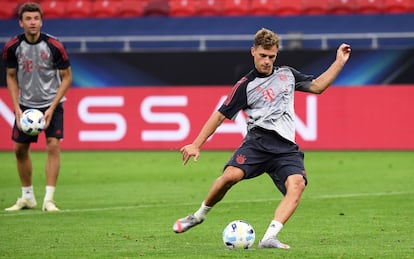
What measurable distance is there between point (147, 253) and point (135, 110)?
536 inches

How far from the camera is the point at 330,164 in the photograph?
1919 cm

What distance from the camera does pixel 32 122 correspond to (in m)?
12.4

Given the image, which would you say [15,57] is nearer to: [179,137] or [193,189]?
[193,189]

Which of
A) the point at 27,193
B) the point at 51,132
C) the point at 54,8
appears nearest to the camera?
the point at 51,132

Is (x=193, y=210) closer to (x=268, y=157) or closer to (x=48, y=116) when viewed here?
(x=48, y=116)

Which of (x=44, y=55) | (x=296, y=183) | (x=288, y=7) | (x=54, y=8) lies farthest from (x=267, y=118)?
(x=54, y=8)

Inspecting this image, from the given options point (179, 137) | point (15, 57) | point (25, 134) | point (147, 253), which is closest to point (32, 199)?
point (25, 134)

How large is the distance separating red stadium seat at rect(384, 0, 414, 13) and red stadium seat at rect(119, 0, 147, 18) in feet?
20.9

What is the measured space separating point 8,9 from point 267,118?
20.1 meters

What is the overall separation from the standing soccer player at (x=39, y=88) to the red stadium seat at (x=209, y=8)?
14424 mm

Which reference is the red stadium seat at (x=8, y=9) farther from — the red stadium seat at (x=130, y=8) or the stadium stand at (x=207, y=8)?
the red stadium seat at (x=130, y=8)

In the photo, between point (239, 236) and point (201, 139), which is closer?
point (239, 236)

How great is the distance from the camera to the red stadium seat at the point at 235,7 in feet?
88.6

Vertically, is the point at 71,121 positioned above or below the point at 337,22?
below
